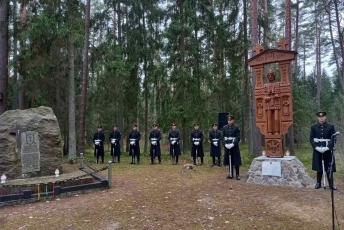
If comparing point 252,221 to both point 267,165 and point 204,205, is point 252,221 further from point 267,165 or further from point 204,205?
point 267,165

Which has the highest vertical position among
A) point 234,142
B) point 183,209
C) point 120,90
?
point 120,90

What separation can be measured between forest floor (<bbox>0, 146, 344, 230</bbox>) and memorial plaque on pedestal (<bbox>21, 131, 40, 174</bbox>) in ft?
7.48

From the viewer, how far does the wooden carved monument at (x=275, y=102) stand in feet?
24.3

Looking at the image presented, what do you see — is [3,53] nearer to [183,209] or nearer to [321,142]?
[183,209]

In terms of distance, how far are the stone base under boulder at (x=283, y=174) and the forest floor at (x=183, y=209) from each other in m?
0.34

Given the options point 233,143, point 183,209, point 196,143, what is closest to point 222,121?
point 196,143

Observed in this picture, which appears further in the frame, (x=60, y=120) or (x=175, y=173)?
(x=60, y=120)

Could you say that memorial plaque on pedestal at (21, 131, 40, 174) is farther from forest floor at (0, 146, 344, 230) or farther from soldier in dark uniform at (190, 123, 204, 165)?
soldier in dark uniform at (190, 123, 204, 165)

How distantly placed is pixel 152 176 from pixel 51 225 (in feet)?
14.2

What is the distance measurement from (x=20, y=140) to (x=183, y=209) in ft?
16.5

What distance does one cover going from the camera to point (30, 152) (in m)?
7.76

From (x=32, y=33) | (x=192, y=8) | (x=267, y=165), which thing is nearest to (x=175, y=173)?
(x=267, y=165)

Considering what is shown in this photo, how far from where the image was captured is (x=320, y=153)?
690cm

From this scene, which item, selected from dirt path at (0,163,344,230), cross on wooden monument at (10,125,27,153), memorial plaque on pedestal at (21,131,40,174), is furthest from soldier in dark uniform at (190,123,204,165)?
cross on wooden monument at (10,125,27,153)
